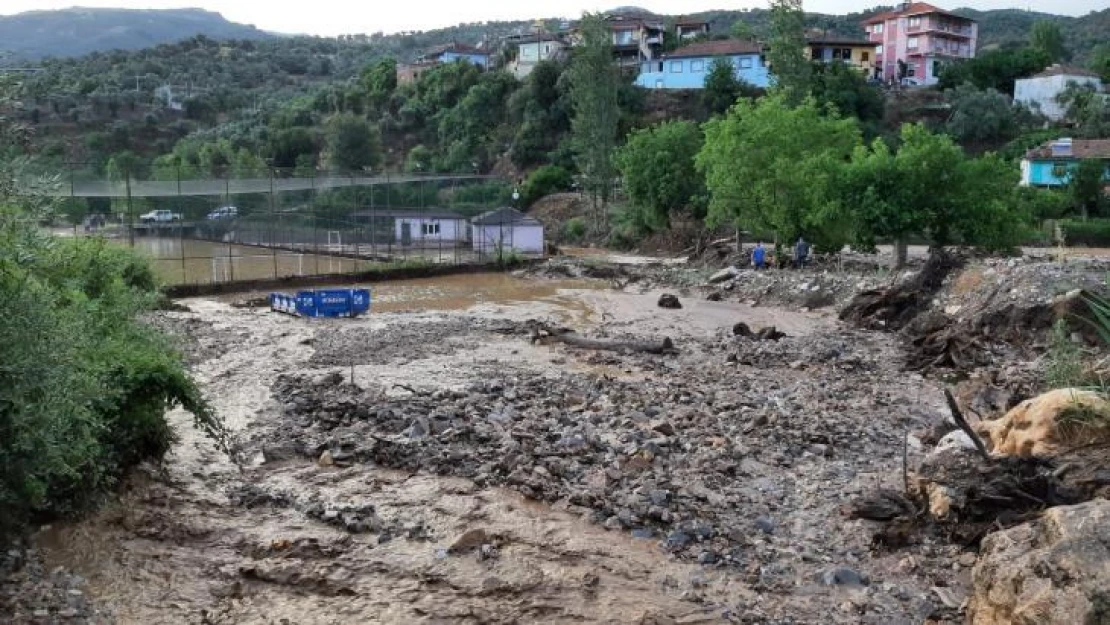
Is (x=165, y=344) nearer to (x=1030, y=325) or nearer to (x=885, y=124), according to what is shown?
(x=1030, y=325)

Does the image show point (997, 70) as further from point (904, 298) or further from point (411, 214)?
point (904, 298)

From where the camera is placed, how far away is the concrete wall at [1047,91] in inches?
2827

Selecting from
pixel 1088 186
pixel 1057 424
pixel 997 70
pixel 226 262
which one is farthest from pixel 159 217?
pixel 997 70

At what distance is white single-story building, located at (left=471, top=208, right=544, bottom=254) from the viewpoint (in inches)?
1897

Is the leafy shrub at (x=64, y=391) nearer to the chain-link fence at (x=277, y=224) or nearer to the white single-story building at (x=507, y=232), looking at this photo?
the chain-link fence at (x=277, y=224)

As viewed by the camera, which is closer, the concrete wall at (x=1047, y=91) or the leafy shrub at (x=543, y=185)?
the leafy shrub at (x=543, y=185)

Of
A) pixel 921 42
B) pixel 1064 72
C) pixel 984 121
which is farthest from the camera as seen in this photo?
pixel 921 42

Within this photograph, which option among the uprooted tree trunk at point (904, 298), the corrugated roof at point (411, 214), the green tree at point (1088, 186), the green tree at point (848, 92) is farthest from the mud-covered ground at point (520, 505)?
the green tree at point (848, 92)

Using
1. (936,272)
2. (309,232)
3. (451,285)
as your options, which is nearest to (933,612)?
(936,272)

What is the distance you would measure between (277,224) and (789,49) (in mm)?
31513

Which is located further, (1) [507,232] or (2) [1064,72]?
(2) [1064,72]

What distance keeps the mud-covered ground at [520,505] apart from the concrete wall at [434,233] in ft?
93.4

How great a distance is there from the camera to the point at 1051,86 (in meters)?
73.0

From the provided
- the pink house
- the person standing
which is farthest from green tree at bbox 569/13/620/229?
the pink house
